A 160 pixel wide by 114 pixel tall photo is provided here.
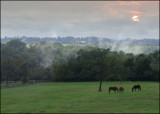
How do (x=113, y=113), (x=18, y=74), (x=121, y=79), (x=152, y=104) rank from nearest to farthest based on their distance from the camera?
(x=113, y=113), (x=152, y=104), (x=121, y=79), (x=18, y=74)

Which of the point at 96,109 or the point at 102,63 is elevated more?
the point at 102,63

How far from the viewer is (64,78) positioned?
269 ft

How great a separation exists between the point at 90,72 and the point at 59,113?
56.7m

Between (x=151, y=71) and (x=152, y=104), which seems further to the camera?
(x=151, y=71)

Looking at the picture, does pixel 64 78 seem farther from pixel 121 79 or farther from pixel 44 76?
pixel 121 79

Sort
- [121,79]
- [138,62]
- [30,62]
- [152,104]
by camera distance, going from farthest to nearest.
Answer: [30,62]
[138,62]
[121,79]
[152,104]

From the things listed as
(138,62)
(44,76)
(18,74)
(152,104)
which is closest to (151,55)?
(138,62)

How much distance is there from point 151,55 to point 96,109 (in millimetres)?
60130

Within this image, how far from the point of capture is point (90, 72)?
7738 centimetres

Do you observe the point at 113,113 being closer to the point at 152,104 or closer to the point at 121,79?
the point at 152,104

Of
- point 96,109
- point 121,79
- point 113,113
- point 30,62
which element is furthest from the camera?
point 30,62

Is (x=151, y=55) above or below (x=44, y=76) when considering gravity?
above

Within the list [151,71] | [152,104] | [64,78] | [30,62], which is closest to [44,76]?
[64,78]

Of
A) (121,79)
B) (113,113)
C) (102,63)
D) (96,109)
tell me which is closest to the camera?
(113,113)
